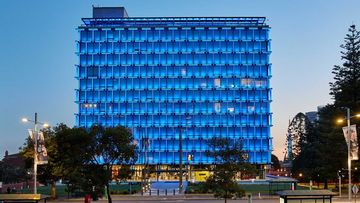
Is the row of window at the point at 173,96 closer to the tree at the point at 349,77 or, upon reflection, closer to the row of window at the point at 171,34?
the row of window at the point at 171,34

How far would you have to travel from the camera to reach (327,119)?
9100 cm

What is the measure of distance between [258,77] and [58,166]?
9567 cm

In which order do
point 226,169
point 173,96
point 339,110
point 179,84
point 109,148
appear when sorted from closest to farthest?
point 226,169, point 109,148, point 339,110, point 173,96, point 179,84

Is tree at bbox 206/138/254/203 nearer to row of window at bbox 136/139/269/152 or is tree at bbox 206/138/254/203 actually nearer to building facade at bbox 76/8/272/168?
row of window at bbox 136/139/269/152

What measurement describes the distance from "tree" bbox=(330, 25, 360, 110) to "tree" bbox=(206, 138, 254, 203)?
43.0 m

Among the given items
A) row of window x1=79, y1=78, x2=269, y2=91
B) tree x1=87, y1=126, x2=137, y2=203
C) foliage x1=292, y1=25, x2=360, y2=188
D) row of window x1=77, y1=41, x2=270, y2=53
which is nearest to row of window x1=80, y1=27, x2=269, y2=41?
row of window x1=77, y1=41, x2=270, y2=53

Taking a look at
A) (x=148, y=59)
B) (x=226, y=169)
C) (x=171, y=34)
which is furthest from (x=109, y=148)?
(x=171, y=34)

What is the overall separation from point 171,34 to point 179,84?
14892mm

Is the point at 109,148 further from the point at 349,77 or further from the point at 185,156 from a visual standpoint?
the point at 185,156

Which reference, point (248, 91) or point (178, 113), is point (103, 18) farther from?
point (248, 91)

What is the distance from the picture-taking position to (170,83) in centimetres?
15188

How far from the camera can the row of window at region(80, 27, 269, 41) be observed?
153m

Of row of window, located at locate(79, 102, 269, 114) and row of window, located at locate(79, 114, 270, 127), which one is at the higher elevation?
row of window, located at locate(79, 102, 269, 114)

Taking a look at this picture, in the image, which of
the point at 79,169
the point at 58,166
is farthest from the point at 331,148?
the point at 79,169
